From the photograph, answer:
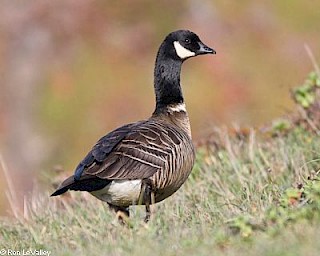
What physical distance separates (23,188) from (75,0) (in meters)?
7.18

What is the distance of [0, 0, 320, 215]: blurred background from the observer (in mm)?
19516

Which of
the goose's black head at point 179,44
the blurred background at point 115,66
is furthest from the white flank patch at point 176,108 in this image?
Result: the blurred background at point 115,66

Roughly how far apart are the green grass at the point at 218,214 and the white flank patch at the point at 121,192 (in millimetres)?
165

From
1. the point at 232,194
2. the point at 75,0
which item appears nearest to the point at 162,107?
the point at 232,194

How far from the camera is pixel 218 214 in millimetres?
6289

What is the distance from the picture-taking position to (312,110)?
9.42m

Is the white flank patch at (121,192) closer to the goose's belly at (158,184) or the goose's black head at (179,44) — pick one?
the goose's belly at (158,184)

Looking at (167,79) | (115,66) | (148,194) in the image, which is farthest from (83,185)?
(115,66)

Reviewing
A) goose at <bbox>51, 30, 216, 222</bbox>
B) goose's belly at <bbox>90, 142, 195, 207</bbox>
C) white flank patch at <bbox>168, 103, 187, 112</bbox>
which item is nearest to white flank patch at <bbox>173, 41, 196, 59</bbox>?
white flank patch at <bbox>168, 103, 187, 112</bbox>

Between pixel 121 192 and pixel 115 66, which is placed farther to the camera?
pixel 115 66

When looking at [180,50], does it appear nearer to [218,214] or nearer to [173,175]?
[173,175]

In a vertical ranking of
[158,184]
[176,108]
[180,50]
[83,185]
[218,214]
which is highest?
[180,50]

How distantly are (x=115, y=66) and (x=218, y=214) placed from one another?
15.9m

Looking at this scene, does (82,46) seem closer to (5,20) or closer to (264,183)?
(5,20)
